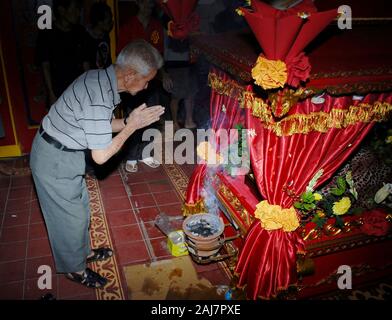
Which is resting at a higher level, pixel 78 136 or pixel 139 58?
pixel 139 58

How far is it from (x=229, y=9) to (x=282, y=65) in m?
6.16

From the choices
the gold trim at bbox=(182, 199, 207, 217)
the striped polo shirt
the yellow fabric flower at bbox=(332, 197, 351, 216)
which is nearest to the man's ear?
the striped polo shirt

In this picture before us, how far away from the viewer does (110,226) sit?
4.41 metres

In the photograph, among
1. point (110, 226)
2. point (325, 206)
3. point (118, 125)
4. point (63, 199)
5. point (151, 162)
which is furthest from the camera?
point (151, 162)

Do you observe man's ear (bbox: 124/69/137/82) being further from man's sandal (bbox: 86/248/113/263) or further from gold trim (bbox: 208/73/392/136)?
man's sandal (bbox: 86/248/113/263)

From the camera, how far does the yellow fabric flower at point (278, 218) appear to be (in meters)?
2.88

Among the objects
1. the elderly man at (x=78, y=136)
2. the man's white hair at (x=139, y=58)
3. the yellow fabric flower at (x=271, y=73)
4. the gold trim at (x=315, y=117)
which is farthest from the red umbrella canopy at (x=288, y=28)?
the elderly man at (x=78, y=136)

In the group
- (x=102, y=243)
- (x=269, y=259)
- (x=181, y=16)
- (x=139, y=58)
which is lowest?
(x=102, y=243)

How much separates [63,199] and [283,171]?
76.8 inches

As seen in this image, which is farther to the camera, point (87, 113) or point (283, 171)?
point (283, 171)

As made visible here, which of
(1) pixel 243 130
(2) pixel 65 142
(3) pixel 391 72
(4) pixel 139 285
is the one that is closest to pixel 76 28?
(2) pixel 65 142

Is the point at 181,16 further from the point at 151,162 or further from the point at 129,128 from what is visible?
the point at 151,162

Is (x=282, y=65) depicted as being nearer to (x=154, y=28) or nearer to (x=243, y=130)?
(x=243, y=130)

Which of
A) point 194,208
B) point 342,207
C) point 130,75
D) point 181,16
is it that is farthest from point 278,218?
point 181,16
